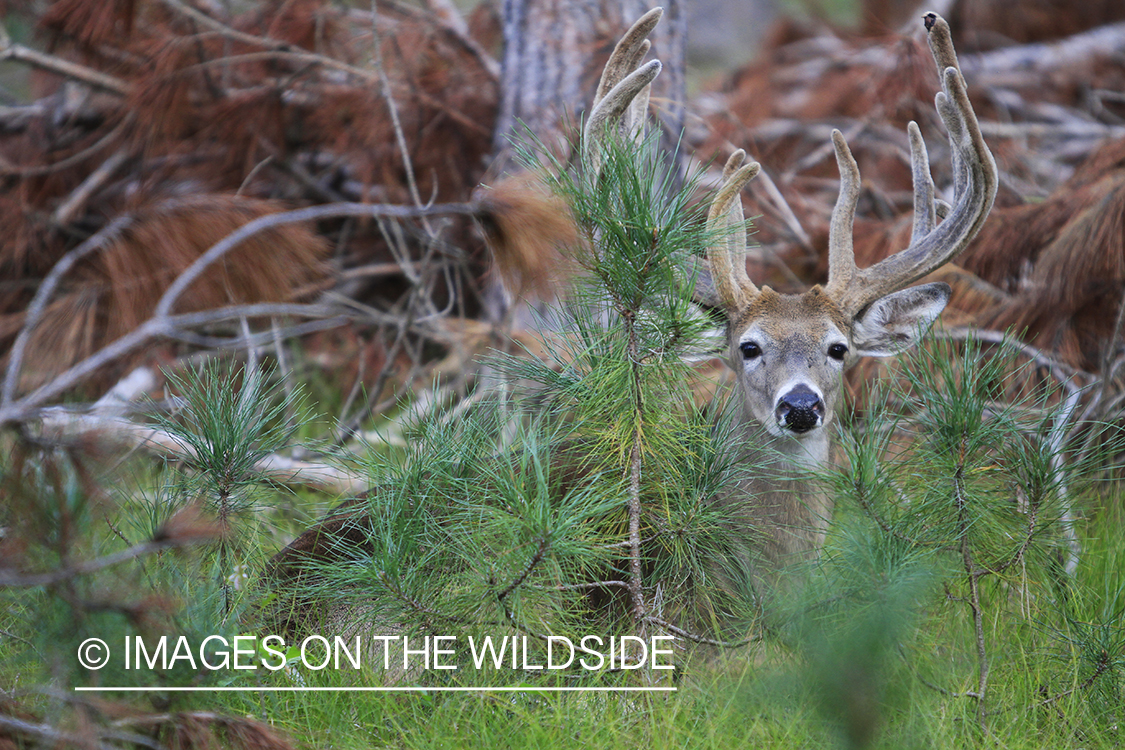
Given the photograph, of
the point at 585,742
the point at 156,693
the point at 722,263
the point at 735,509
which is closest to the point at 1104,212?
the point at 722,263

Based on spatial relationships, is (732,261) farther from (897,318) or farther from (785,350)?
(897,318)

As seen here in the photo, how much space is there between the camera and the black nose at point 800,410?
108 inches

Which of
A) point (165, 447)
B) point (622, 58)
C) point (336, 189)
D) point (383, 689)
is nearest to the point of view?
point (383, 689)

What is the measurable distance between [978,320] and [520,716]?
2.59 m

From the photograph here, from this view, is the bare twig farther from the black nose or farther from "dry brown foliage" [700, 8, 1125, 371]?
the black nose

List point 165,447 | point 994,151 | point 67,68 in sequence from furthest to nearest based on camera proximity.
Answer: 1. point 994,151
2. point 67,68
3. point 165,447

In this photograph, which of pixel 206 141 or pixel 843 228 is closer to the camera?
pixel 843 228

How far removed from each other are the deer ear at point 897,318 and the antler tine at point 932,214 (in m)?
0.04

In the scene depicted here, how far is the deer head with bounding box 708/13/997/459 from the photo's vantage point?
112 inches

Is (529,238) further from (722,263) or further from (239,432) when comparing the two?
(239,432)

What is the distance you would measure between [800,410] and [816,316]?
44 centimetres

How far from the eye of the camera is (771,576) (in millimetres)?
2637

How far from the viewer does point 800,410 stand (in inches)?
108

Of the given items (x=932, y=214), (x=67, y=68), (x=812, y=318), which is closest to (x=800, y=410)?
(x=812, y=318)
